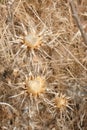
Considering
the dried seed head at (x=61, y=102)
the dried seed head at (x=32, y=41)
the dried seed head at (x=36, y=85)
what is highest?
the dried seed head at (x=32, y=41)

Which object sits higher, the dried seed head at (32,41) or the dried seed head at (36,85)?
the dried seed head at (32,41)

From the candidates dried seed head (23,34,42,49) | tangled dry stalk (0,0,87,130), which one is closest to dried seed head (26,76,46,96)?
tangled dry stalk (0,0,87,130)

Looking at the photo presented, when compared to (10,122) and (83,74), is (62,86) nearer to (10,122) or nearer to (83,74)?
(83,74)

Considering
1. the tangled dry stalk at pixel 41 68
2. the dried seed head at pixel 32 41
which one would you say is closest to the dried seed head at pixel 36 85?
the tangled dry stalk at pixel 41 68

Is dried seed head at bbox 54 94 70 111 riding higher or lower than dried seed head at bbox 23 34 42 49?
lower

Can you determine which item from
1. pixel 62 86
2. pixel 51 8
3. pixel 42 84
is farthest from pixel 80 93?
pixel 51 8

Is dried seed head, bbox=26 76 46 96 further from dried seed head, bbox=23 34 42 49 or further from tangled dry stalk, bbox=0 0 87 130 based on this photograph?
dried seed head, bbox=23 34 42 49

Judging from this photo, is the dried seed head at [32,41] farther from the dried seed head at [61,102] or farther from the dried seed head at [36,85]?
the dried seed head at [61,102]

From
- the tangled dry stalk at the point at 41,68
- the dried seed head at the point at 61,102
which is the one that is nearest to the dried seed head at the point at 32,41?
the tangled dry stalk at the point at 41,68
